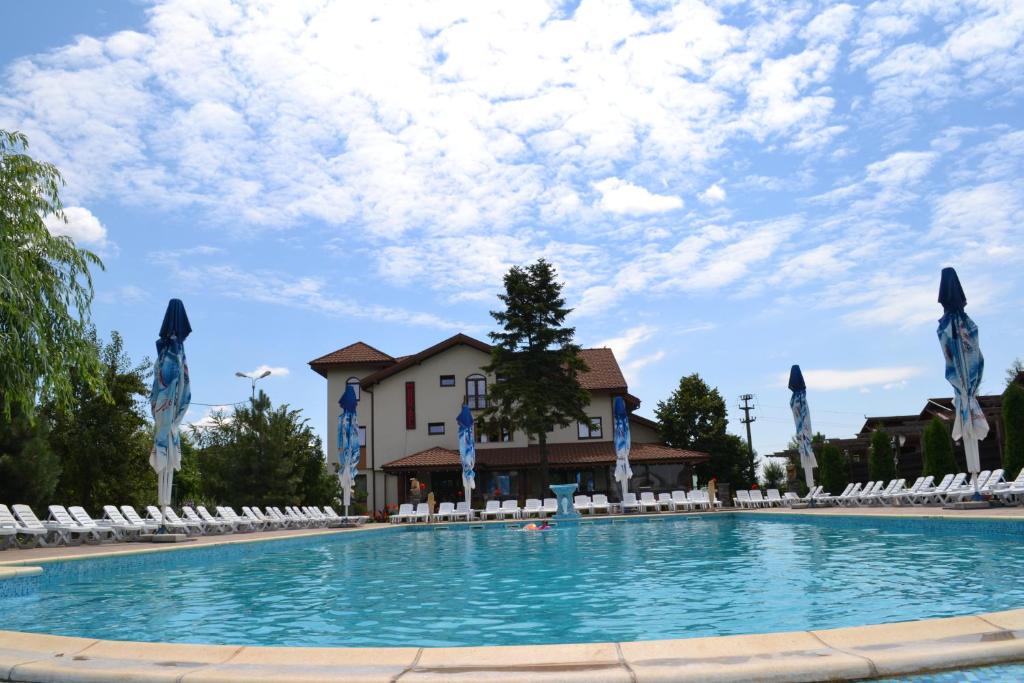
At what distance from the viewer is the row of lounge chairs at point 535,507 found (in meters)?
28.6

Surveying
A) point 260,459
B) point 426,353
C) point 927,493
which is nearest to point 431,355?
point 426,353

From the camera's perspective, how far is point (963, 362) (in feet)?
54.5

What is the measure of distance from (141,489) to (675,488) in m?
Result: 21.9

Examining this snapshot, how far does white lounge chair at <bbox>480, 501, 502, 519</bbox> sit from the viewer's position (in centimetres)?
2878

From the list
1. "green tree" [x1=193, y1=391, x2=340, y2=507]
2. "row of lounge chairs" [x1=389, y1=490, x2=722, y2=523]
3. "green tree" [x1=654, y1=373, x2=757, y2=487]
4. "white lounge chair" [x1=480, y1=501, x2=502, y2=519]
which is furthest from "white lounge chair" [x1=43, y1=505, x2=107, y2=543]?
"green tree" [x1=654, y1=373, x2=757, y2=487]

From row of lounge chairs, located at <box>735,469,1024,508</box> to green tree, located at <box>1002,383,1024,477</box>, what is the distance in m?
0.63

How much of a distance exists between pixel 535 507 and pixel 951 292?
52.8 ft

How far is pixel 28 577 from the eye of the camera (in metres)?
9.53

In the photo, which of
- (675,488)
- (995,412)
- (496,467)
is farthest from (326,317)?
(995,412)

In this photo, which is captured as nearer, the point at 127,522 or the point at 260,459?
the point at 127,522

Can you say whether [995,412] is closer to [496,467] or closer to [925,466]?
[925,466]

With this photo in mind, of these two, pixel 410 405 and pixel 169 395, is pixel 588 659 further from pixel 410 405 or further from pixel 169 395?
pixel 410 405

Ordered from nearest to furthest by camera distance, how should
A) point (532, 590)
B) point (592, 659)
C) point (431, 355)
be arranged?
point (592, 659)
point (532, 590)
point (431, 355)

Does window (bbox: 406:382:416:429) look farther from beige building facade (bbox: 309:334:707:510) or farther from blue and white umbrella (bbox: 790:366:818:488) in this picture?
blue and white umbrella (bbox: 790:366:818:488)
